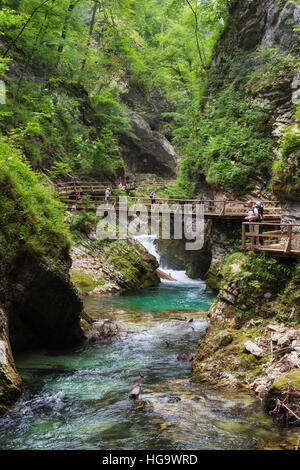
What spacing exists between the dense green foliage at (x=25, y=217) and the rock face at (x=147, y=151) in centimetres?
2910

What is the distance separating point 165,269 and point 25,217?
1964cm

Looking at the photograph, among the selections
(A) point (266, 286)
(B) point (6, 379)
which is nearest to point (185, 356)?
(A) point (266, 286)

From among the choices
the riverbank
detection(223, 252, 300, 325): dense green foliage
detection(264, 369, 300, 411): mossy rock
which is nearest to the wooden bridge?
detection(223, 252, 300, 325): dense green foliage

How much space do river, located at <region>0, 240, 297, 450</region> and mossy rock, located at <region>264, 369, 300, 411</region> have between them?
28cm

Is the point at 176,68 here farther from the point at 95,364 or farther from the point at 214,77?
the point at 95,364

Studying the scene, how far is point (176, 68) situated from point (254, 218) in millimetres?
30107

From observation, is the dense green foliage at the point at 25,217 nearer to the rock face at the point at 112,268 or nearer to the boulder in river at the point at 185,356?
the boulder in river at the point at 185,356

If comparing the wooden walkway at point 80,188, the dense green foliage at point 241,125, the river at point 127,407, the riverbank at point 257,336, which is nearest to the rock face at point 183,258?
the dense green foliage at point 241,125

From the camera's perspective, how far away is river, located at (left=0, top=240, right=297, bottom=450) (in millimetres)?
5812

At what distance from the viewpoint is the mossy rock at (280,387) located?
643cm

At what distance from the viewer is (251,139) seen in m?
20.5

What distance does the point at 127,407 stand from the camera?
7238 mm

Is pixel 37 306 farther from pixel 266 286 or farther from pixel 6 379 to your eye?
pixel 266 286

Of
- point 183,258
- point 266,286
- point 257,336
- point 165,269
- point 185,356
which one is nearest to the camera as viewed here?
point 257,336
